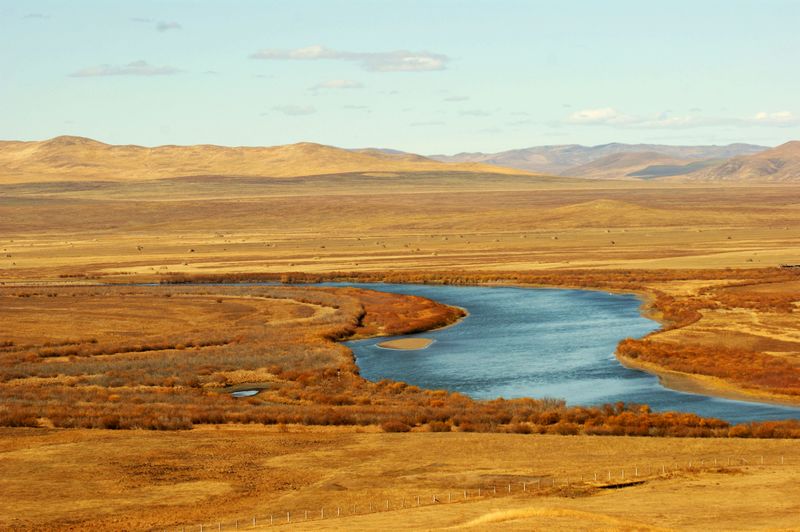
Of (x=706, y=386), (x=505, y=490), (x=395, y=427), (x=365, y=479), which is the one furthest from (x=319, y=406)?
(x=706, y=386)

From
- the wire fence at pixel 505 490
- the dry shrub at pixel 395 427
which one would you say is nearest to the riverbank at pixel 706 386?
the wire fence at pixel 505 490

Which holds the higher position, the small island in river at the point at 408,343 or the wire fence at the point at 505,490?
the wire fence at the point at 505,490

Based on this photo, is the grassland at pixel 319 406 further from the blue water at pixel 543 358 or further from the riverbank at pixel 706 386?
the blue water at pixel 543 358

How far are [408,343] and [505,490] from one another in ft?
110

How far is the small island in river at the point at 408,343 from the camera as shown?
63125 mm

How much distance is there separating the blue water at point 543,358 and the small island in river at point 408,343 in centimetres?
61

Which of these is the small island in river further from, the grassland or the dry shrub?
the dry shrub

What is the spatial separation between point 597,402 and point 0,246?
127 m

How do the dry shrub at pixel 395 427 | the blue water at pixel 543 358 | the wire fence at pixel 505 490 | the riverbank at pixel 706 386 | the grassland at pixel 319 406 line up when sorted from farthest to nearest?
the blue water at pixel 543 358 → the riverbank at pixel 706 386 → the dry shrub at pixel 395 427 → the grassland at pixel 319 406 → the wire fence at pixel 505 490

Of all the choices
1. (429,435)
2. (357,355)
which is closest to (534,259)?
(357,355)

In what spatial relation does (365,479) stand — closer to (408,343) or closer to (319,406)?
(319,406)

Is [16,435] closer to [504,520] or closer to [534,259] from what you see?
[504,520]

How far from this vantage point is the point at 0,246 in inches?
6152

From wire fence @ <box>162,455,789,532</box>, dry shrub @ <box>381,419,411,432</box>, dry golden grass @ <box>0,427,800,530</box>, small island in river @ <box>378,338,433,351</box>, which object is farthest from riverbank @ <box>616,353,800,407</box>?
dry shrub @ <box>381,419,411,432</box>
